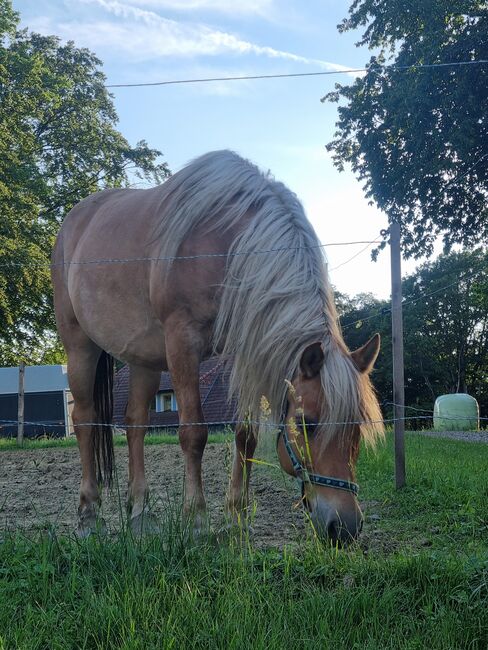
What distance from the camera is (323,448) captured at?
3047 millimetres

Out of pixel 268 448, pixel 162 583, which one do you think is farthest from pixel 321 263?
pixel 162 583

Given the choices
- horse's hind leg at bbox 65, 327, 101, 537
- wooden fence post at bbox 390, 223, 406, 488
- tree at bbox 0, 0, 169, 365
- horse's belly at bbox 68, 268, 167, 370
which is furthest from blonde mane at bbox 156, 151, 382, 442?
tree at bbox 0, 0, 169, 365

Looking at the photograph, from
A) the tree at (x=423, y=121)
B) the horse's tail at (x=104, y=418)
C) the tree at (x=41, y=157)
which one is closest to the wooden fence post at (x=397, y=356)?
the horse's tail at (x=104, y=418)

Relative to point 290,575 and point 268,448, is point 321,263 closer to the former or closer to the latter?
point 268,448

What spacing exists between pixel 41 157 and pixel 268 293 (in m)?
20.6

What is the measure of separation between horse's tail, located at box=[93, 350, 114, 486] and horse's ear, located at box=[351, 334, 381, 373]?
7.07ft

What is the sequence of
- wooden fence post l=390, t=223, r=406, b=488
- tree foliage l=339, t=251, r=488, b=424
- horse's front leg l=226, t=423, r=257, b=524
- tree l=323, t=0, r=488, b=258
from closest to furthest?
horse's front leg l=226, t=423, r=257, b=524
wooden fence post l=390, t=223, r=406, b=488
tree l=323, t=0, r=488, b=258
tree foliage l=339, t=251, r=488, b=424

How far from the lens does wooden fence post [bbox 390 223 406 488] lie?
532cm

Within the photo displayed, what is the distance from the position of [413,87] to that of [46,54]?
45.8 ft

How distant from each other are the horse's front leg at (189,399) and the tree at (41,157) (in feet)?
49.2

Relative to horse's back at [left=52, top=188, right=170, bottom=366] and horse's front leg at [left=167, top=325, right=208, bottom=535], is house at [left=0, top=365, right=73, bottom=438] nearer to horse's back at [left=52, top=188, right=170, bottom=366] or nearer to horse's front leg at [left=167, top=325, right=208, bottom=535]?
horse's back at [left=52, top=188, right=170, bottom=366]

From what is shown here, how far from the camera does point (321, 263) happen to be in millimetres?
3695

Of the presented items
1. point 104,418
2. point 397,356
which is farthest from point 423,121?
point 104,418

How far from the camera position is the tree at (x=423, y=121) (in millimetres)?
13883
